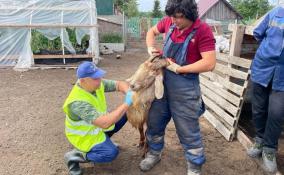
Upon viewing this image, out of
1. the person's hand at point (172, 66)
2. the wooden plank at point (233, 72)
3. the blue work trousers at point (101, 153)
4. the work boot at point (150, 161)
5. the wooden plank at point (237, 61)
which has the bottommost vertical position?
the work boot at point (150, 161)

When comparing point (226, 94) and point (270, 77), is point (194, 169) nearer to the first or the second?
point (270, 77)

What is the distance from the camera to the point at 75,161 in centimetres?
369

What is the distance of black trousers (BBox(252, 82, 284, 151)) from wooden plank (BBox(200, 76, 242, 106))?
1.79 feet

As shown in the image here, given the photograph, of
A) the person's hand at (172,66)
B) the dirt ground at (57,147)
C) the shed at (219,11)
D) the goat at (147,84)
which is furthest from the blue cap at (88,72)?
the shed at (219,11)

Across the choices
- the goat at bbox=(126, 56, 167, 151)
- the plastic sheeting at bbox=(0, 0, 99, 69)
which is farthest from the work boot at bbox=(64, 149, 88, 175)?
the plastic sheeting at bbox=(0, 0, 99, 69)

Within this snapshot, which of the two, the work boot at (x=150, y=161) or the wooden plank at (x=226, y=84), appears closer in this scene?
the work boot at (x=150, y=161)

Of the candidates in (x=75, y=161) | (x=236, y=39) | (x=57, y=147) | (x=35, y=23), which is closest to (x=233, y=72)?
(x=236, y=39)

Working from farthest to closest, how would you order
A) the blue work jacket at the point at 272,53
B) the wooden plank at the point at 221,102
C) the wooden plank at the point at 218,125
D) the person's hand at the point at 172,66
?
the wooden plank at the point at 218,125 < the wooden plank at the point at 221,102 < the blue work jacket at the point at 272,53 < the person's hand at the point at 172,66

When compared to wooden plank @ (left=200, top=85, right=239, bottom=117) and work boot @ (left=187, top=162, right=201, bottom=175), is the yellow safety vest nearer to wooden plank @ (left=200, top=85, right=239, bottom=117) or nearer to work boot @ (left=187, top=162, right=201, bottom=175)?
work boot @ (left=187, top=162, right=201, bottom=175)

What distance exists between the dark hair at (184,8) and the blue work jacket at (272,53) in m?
1.12

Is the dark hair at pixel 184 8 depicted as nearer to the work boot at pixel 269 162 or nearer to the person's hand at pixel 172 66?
the person's hand at pixel 172 66

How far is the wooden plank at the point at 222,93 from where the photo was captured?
15.0 feet

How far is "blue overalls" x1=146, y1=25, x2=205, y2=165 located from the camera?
10.9 feet

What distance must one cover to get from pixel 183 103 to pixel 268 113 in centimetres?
110
